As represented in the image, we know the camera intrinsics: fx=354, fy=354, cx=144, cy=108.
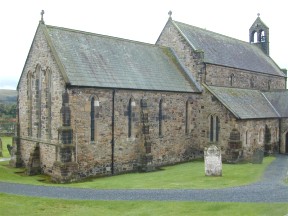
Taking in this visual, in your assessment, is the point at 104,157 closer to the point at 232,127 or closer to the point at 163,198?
the point at 163,198

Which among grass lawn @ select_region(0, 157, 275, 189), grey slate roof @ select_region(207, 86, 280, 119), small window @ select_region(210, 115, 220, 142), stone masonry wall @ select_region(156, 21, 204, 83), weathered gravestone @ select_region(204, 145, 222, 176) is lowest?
grass lawn @ select_region(0, 157, 275, 189)

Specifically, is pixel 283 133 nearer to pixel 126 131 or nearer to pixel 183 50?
pixel 183 50

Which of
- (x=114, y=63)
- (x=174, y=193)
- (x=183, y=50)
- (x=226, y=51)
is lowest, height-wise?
(x=174, y=193)

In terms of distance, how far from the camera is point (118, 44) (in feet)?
110

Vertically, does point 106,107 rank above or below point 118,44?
below

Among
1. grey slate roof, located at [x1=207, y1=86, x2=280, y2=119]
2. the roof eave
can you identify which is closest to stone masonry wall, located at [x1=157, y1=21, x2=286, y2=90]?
grey slate roof, located at [x1=207, y1=86, x2=280, y2=119]

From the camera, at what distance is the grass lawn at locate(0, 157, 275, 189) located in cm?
2312

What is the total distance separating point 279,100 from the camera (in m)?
45.1

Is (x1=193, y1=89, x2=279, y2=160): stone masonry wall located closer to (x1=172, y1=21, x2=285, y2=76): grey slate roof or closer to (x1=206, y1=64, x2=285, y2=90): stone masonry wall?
(x1=206, y1=64, x2=285, y2=90): stone masonry wall

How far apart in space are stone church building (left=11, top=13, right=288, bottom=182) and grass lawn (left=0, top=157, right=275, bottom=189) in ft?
4.51

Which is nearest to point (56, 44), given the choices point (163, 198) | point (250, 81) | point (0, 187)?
point (0, 187)

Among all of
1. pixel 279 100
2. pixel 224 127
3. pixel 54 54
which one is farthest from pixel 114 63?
pixel 279 100

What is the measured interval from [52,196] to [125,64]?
49.9 feet

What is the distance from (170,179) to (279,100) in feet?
83.2
